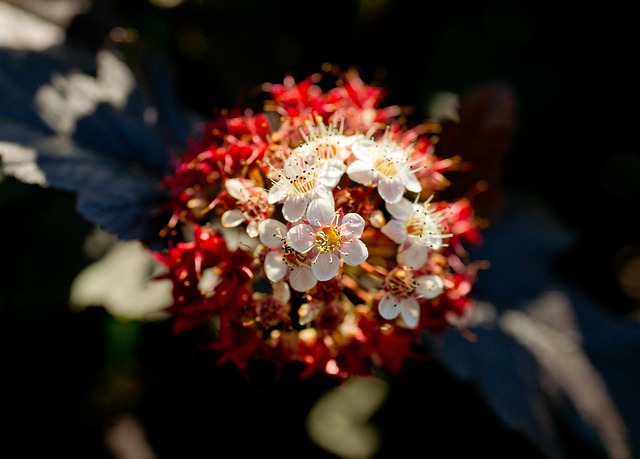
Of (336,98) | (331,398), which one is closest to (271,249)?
(336,98)

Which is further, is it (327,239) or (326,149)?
(326,149)

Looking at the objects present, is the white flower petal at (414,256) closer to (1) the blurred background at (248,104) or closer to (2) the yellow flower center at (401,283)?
(2) the yellow flower center at (401,283)

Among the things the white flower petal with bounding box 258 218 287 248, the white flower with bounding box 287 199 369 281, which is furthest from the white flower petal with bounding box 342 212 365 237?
the white flower petal with bounding box 258 218 287 248

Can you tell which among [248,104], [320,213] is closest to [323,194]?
[320,213]

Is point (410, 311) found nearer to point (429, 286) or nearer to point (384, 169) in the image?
point (429, 286)

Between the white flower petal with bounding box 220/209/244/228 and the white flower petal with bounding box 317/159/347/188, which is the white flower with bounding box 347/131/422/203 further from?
the white flower petal with bounding box 220/209/244/228

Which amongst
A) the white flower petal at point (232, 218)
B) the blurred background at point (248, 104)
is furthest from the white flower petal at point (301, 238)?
the blurred background at point (248, 104)
